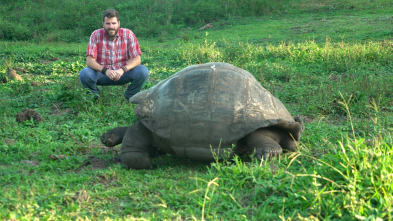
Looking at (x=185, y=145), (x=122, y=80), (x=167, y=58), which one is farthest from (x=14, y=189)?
(x=167, y=58)

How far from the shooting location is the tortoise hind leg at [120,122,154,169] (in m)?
4.05

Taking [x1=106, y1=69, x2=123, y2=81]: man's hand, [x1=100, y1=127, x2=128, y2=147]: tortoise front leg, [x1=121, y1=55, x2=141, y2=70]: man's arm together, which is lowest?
[x1=100, y1=127, x2=128, y2=147]: tortoise front leg

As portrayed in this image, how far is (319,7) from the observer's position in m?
14.5

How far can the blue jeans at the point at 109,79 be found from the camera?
244 inches

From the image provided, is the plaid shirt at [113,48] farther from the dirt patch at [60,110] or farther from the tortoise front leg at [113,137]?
the tortoise front leg at [113,137]

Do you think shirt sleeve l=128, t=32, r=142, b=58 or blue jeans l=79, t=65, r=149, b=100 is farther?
shirt sleeve l=128, t=32, r=142, b=58

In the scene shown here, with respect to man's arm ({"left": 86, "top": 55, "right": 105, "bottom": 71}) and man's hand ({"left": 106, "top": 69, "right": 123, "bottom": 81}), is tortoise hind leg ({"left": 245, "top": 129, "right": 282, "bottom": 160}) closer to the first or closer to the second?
man's hand ({"left": 106, "top": 69, "right": 123, "bottom": 81})

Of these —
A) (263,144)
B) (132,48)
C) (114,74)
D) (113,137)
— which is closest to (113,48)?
(132,48)

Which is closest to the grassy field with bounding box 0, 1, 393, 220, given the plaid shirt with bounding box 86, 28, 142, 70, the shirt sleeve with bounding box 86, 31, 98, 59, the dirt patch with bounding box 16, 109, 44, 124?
the dirt patch with bounding box 16, 109, 44, 124

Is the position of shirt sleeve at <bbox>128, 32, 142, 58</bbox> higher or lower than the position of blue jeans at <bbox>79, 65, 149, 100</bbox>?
higher

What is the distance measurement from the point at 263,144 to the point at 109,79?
3.19 metres

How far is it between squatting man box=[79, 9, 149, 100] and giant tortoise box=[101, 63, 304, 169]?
2.13 meters

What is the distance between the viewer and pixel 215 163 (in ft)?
12.9

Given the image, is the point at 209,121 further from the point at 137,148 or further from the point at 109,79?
the point at 109,79
